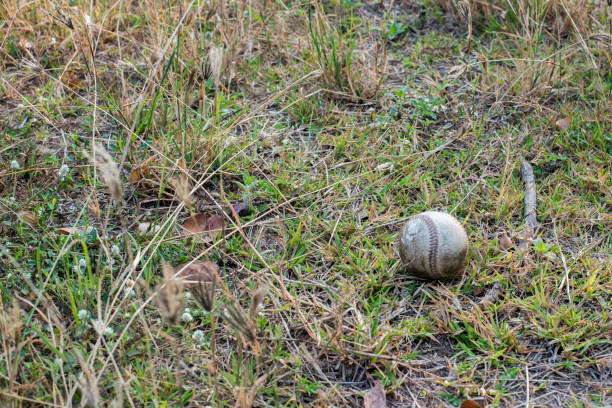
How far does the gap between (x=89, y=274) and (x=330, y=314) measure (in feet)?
3.12

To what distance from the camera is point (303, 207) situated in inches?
111

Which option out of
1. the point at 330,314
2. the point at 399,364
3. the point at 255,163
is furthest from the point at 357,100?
the point at 399,364

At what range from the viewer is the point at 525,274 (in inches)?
97.0

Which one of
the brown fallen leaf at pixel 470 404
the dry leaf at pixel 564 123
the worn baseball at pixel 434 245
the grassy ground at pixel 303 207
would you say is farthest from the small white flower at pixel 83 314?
the dry leaf at pixel 564 123

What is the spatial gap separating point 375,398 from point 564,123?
2042 millimetres

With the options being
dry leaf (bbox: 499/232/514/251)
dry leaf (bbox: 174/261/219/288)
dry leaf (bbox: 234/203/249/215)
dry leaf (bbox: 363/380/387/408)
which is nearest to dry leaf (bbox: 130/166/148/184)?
dry leaf (bbox: 234/203/249/215)

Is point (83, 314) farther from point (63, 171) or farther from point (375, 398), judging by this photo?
point (375, 398)

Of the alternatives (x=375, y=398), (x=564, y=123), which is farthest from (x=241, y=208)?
(x=564, y=123)

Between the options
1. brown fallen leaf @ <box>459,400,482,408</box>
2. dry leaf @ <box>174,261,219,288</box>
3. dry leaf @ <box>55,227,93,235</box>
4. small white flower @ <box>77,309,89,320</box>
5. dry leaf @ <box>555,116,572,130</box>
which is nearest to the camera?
brown fallen leaf @ <box>459,400,482,408</box>

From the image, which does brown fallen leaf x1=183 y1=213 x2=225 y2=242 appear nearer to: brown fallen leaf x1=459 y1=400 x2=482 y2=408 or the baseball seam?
the baseball seam

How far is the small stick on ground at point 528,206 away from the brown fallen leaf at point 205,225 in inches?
53.7

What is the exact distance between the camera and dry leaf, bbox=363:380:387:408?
1.98m

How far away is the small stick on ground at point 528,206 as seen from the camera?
2.56m

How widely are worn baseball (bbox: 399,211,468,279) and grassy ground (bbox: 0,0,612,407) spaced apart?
0.11 meters
